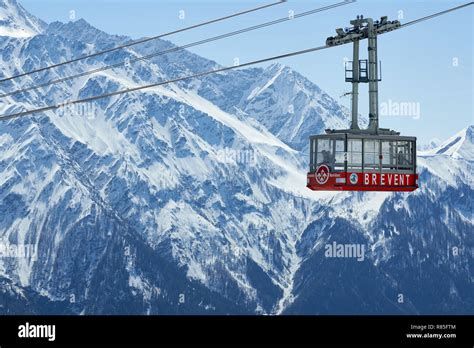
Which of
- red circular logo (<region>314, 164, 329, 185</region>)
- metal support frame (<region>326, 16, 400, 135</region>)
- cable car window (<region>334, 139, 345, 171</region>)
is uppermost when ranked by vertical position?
metal support frame (<region>326, 16, 400, 135</region>)

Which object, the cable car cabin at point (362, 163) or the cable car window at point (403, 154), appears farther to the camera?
the cable car window at point (403, 154)

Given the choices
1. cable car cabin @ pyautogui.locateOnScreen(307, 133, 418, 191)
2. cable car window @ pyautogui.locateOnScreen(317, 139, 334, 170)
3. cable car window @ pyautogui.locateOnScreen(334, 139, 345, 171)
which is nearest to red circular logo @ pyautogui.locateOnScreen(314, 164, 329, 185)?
cable car cabin @ pyautogui.locateOnScreen(307, 133, 418, 191)

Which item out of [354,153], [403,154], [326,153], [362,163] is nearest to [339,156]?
[354,153]

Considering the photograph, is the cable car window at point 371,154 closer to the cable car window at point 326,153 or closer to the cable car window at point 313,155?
the cable car window at point 326,153

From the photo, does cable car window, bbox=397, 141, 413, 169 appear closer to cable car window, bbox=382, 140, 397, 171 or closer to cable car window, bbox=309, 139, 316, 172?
cable car window, bbox=382, 140, 397, 171

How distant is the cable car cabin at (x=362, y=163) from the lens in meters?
58.6

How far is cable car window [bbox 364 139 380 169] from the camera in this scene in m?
58.8

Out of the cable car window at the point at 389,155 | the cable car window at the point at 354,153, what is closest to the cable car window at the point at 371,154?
the cable car window at the point at 354,153

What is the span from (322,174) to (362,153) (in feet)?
8.84
